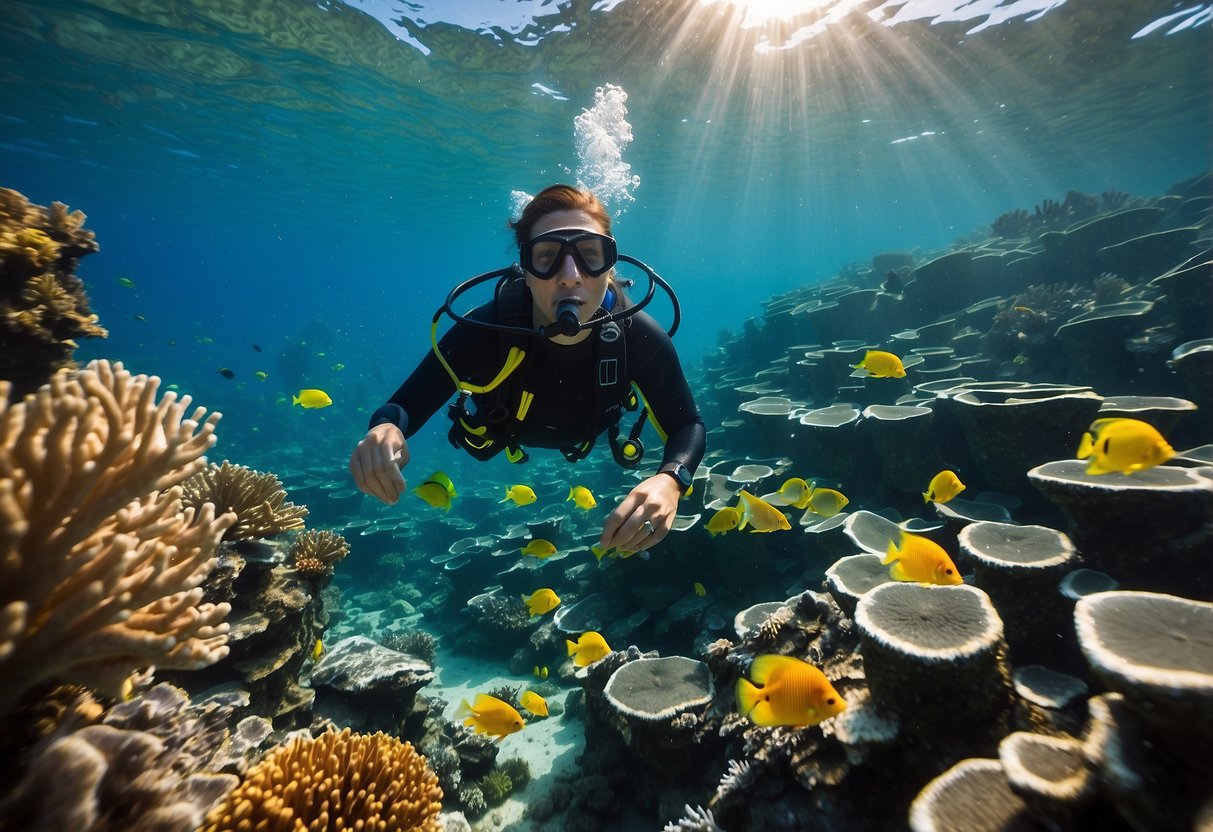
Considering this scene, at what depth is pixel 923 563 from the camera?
3010 mm

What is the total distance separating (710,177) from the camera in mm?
33500

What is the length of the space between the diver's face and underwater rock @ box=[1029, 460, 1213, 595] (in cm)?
395

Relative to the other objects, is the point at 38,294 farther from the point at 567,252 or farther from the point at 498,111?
the point at 498,111

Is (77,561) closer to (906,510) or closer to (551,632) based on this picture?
(551,632)

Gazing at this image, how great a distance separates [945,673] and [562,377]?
3305 millimetres

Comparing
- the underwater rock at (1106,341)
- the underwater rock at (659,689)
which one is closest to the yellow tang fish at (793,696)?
the underwater rock at (659,689)

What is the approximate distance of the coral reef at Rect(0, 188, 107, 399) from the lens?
14.2ft

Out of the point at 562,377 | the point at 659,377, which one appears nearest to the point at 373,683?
the point at 562,377

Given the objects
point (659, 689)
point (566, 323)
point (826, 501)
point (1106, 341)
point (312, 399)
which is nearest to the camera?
point (566, 323)

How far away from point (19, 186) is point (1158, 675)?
49225 mm

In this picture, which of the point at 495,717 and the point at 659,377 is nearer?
the point at 495,717

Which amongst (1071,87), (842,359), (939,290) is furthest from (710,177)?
(842,359)

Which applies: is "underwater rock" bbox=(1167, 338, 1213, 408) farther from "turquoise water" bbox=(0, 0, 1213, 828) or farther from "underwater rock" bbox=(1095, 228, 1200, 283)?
"underwater rock" bbox=(1095, 228, 1200, 283)

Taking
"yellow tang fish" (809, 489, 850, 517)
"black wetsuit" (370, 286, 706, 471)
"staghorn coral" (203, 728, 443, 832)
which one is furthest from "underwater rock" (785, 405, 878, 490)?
"staghorn coral" (203, 728, 443, 832)
